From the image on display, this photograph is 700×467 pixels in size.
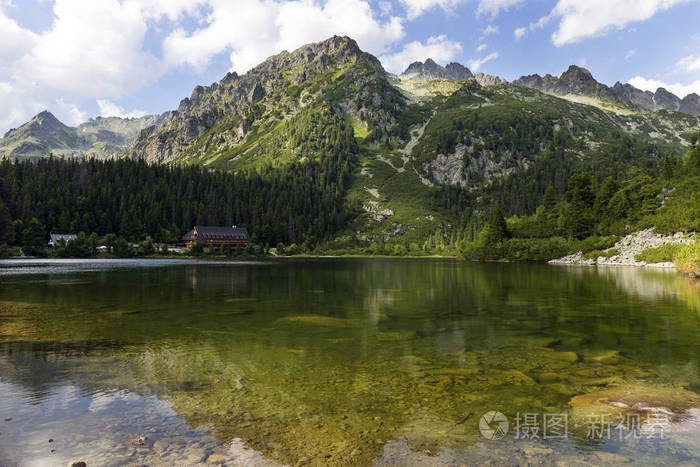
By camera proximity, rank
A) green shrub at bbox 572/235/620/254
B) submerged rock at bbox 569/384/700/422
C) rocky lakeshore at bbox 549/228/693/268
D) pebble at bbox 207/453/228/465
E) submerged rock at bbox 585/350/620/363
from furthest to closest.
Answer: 1. green shrub at bbox 572/235/620/254
2. rocky lakeshore at bbox 549/228/693/268
3. submerged rock at bbox 585/350/620/363
4. submerged rock at bbox 569/384/700/422
5. pebble at bbox 207/453/228/465

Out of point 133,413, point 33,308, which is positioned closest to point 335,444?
point 133,413

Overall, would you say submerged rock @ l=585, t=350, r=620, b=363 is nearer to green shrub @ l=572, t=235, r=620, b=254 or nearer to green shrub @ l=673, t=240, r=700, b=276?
green shrub @ l=673, t=240, r=700, b=276

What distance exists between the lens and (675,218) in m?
97.5

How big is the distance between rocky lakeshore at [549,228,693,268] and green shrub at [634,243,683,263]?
1035 millimetres

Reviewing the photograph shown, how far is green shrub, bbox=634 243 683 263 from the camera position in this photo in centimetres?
9075

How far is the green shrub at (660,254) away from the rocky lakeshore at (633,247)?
40.7 inches

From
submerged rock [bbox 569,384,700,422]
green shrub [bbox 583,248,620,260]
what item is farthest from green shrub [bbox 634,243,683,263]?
submerged rock [bbox 569,384,700,422]

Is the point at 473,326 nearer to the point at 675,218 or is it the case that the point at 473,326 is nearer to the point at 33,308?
the point at 33,308

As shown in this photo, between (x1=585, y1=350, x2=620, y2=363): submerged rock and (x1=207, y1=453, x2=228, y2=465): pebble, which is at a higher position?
(x1=207, y1=453, x2=228, y2=465): pebble

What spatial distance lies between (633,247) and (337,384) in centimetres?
12326

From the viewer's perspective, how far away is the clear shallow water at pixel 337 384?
849 cm

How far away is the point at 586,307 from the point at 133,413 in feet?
108

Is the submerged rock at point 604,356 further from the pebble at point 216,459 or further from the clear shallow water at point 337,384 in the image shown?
the pebble at point 216,459

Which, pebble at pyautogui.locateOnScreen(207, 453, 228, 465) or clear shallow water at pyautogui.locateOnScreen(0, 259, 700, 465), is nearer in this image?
pebble at pyautogui.locateOnScreen(207, 453, 228, 465)
